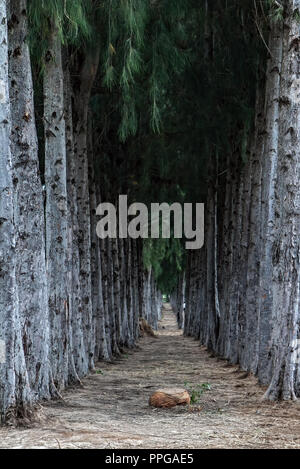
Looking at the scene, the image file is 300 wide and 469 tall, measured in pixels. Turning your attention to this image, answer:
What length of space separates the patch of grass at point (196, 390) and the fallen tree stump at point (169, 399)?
243 millimetres

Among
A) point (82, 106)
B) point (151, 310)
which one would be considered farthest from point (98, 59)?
point (151, 310)

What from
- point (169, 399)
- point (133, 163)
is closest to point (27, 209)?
point (169, 399)

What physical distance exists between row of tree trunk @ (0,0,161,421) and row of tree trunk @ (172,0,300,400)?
9.27 feet

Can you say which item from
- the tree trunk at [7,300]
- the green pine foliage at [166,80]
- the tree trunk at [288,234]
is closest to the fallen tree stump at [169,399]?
the tree trunk at [288,234]

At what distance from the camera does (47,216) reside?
10102mm

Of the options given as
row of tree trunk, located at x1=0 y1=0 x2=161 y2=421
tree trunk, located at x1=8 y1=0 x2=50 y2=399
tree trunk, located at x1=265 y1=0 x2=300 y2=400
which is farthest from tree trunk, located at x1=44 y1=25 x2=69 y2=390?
tree trunk, located at x1=265 y1=0 x2=300 y2=400

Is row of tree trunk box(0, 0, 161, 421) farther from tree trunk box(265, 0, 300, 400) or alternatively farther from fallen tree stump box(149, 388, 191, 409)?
tree trunk box(265, 0, 300, 400)

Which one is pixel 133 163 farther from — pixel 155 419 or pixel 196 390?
pixel 155 419

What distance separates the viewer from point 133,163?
1850 cm

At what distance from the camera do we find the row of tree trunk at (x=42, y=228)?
21.8 ft

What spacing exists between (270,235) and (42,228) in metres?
3.61

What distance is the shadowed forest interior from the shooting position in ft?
27.1

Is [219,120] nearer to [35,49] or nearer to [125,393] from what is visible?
[35,49]

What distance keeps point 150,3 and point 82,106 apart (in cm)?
243
